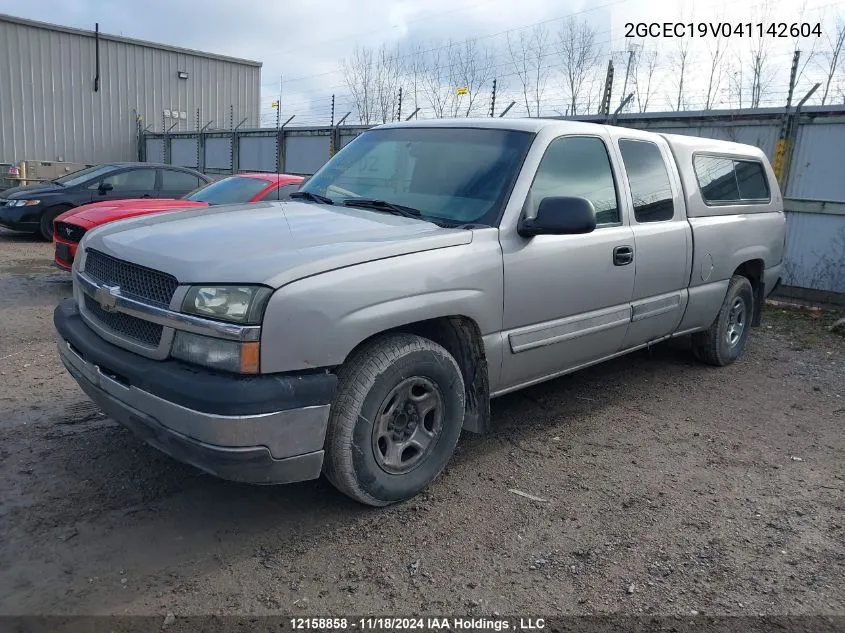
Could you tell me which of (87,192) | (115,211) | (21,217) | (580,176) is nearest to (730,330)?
(580,176)

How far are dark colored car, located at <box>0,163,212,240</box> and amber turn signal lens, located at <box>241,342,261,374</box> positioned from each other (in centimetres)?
950

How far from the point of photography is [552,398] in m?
5.10

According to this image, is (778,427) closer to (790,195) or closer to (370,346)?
(370,346)

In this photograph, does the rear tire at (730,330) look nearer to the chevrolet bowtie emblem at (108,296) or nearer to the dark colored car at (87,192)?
the chevrolet bowtie emblem at (108,296)

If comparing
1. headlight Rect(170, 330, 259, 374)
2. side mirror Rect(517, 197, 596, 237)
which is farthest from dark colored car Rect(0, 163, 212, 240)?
headlight Rect(170, 330, 259, 374)

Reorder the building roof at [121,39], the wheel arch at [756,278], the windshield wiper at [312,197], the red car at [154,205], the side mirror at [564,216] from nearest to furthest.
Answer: the side mirror at [564,216] < the windshield wiper at [312,197] < the wheel arch at [756,278] < the red car at [154,205] < the building roof at [121,39]

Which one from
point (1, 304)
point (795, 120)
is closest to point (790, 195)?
point (795, 120)

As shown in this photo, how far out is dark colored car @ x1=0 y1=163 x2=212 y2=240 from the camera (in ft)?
37.5

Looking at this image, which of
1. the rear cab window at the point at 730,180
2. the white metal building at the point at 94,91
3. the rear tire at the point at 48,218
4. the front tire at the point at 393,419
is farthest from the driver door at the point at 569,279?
the white metal building at the point at 94,91

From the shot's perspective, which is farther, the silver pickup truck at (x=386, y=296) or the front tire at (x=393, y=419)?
the front tire at (x=393, y=419)

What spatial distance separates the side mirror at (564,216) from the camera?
3527 millimetres

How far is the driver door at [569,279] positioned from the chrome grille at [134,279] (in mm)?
1655

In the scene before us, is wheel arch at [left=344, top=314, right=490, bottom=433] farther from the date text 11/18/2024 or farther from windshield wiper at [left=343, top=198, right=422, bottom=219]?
the date text 11/18/2024

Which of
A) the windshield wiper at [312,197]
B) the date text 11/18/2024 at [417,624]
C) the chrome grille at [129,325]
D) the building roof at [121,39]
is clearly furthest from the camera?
the building roof at [121,39]
